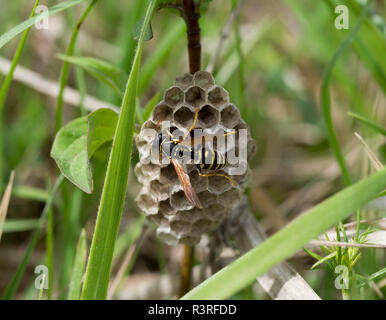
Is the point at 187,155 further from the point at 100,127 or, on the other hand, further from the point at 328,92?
the point at 328,92

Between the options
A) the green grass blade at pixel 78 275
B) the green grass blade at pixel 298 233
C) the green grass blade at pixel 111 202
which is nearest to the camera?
the green grass blade at pixel 298 233

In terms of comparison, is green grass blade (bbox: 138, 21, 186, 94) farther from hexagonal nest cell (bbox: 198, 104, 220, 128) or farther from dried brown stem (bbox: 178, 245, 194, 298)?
dried brown stem (bbox: 178, 245, 194, 298)

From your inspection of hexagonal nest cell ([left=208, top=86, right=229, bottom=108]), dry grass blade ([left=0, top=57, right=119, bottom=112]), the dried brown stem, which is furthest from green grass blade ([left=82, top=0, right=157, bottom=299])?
dry grass blade ([left=0, top=57, right=119, bottom=112])

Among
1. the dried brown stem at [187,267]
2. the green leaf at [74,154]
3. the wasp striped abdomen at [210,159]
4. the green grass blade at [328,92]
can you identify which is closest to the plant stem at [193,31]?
the wasp striped abdomen at [210,159]

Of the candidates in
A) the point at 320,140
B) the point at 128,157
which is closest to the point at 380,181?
the point at 128,157

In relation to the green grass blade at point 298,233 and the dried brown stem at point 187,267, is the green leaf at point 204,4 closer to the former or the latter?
the green grass blade at point 298,233

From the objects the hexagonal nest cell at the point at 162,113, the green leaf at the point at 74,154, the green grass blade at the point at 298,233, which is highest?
the hexagonal nest cell at the point at 162,113
